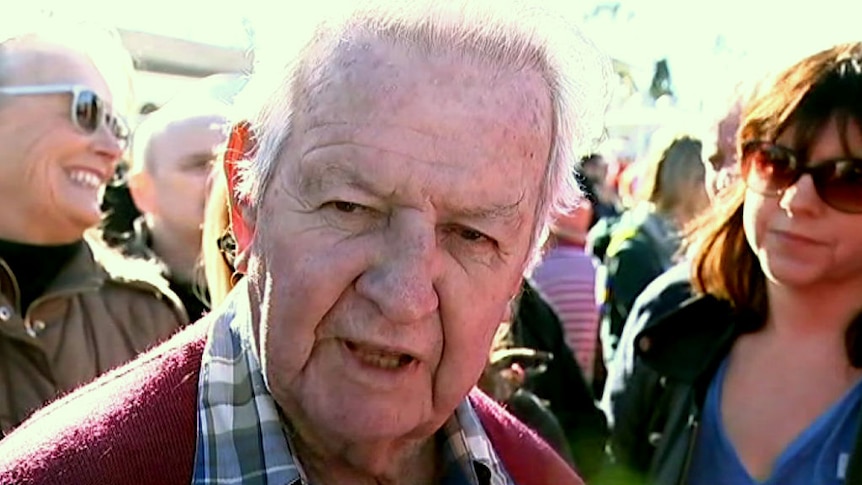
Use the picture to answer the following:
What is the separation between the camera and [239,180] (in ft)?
4.96

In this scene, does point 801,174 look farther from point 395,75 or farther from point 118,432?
point 118,432

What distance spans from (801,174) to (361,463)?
1317mm

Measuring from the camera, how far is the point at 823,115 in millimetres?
2330

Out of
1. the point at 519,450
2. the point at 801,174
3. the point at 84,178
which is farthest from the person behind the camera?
the point at 84,178

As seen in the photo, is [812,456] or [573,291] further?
[573,291]

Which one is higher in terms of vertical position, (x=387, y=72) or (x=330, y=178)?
(x=387, y=72)

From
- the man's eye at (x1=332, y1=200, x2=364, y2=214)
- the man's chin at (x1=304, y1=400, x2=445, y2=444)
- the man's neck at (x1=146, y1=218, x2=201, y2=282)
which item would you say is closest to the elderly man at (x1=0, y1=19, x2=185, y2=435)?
the man's neck at (x1=146, y1=218, x2=201, y2=282)

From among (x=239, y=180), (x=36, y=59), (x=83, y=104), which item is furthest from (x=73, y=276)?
(x=239, y=180)

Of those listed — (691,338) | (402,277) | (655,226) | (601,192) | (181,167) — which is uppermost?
(402,277)

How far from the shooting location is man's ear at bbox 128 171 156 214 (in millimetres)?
3586

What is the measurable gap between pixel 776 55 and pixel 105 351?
1.78m

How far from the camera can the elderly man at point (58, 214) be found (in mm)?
2529

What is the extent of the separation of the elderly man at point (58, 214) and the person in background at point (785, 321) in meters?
1.34

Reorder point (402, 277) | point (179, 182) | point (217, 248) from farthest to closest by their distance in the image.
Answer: point (179, 182) → point (217, 248) → point (402, 277)
